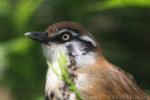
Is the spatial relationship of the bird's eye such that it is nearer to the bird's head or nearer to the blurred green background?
the bird's head

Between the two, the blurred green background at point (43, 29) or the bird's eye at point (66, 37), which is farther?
the blurred green background at point (43, 29)

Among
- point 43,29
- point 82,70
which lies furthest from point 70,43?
point 43,29

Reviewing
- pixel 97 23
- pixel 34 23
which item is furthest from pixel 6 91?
pixel 97 23

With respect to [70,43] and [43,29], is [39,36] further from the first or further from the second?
[43,29]

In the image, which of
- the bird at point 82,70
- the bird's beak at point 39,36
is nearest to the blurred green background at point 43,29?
the bird's beak at point 39,36

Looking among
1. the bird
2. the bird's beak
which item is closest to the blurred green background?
the bird's beak

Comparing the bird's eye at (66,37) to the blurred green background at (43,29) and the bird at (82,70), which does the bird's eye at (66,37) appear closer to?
the bird at (82,70)

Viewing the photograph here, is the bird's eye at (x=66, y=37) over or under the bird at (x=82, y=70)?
over
